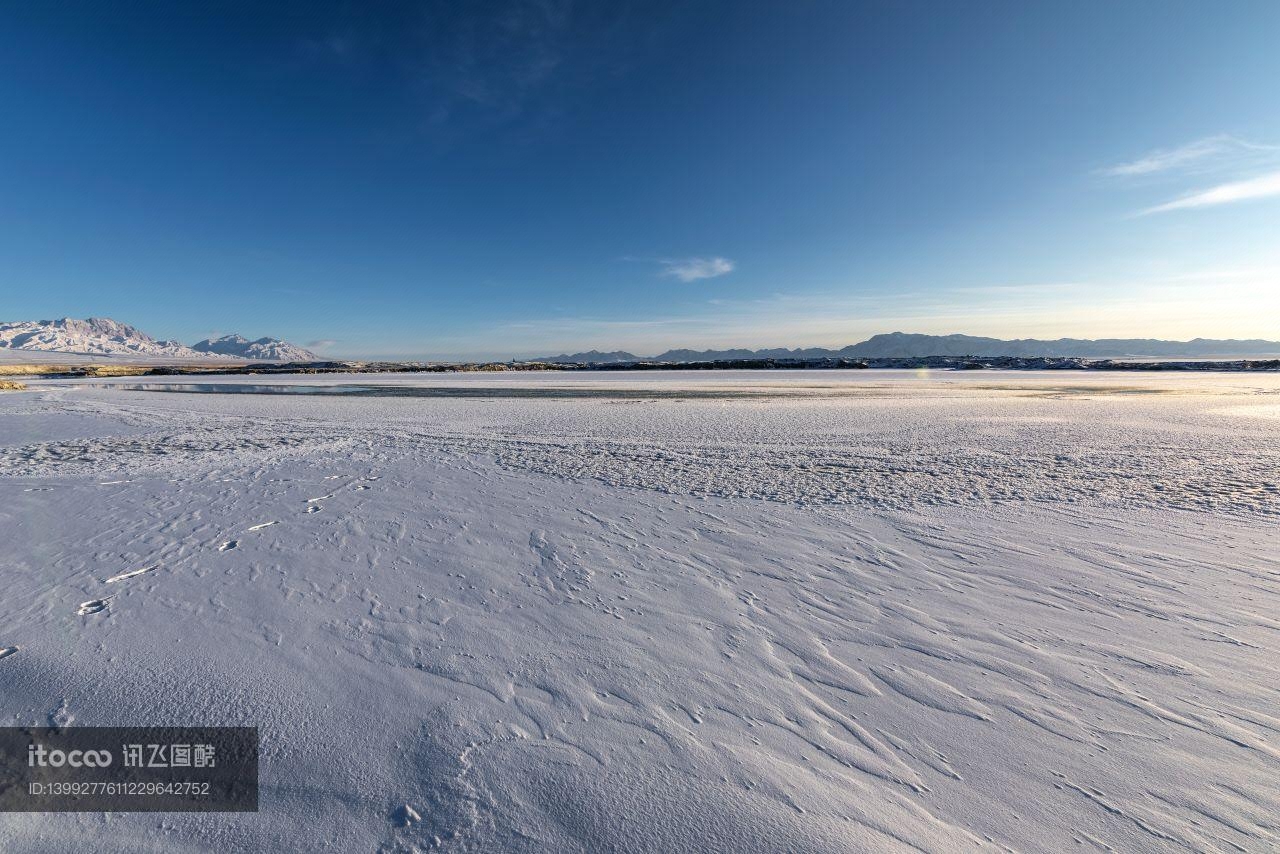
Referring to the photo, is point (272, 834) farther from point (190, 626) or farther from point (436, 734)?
point (190, 626)

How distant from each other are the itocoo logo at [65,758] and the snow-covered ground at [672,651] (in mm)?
217

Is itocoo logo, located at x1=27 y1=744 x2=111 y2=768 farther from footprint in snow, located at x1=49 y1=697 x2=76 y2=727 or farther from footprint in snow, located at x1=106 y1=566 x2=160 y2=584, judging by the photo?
footprint in snow, located at x1=106 y1=566 x2=160 y2=584

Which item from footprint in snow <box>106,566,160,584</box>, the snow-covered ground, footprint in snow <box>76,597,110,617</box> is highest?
footprint in snow <box>106,566,160,584</box>

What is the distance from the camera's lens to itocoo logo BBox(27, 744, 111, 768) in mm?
2697

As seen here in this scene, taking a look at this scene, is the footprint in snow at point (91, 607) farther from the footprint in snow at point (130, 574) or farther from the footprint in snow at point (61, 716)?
the footprint in snow at point (61, 716)

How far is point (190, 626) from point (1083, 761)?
227 inches

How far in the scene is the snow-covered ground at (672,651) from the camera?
242cm

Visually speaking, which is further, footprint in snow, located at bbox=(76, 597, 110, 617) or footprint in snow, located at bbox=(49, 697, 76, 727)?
footprint in snow, located at bbox=(76, 597, 110, 617)

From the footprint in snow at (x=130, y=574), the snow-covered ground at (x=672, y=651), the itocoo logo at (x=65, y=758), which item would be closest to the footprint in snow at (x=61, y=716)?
the snow-covered ground at (x=672, y=651)

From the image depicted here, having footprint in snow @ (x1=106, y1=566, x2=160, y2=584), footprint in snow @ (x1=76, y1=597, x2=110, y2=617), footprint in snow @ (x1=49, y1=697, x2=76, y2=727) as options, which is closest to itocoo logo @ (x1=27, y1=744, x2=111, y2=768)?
footprint in snow @ (x1=49, y1=697, x2=76, y2=727)

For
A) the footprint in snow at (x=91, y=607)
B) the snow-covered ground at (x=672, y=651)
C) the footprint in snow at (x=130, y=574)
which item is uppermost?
the footprint in snow at (x=130, y=574)

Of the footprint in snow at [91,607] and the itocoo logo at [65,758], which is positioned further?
the footprint in snow at [91,607]

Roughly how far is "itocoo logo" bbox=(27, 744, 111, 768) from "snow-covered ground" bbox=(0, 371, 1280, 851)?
217mm

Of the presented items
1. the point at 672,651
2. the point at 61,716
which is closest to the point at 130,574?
the point at 61,716
